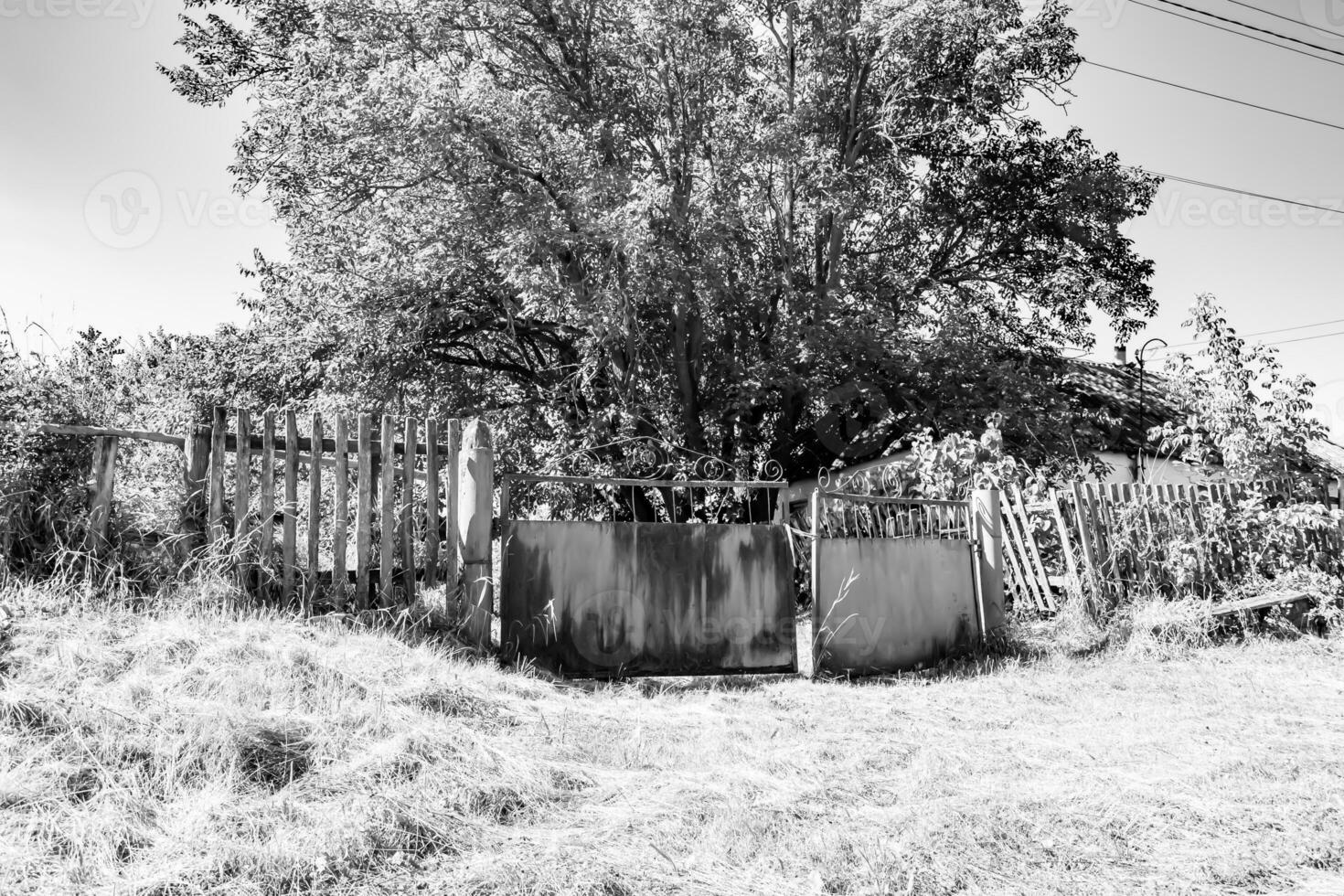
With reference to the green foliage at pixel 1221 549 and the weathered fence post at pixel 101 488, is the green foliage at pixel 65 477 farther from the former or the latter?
the green foliage at pixel 1221 549

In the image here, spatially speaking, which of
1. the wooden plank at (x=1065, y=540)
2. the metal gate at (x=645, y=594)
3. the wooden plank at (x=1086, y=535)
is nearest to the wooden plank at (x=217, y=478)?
the metal gate at (x=645, y=594)

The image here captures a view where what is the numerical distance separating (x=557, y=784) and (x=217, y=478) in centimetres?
334

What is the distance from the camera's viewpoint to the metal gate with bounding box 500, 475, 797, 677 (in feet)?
23.2

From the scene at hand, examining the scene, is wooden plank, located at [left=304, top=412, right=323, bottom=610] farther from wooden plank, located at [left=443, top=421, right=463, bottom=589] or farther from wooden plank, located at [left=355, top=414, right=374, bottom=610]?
wooden plank, located at [left=443, top=421, right=463, bottom=589]

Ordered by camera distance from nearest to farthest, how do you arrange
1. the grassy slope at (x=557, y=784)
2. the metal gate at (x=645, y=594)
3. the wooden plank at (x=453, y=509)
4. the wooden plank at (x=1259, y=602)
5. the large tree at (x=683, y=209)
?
the grassy slope at (x=557, y=784)
the wooden plank at (x=453, y=509)
the metal gate at (x=645, y=594)
the wooden plank at (x=1259, y=602)
the large tree at (x=683, y=209)

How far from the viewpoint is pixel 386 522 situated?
6.70m

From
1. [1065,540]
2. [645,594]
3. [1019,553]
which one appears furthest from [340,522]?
[1065,540]

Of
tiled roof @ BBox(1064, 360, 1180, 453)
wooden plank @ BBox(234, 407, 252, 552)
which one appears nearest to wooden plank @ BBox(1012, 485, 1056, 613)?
wooden plank @ BBox(234, 407, 252, 552)

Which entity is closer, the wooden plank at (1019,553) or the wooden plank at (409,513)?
the wooden plank at (409,513)

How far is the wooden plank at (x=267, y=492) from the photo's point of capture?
20.7ft

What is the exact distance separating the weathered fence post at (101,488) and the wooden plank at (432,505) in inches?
80.3

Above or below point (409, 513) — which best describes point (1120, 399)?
above

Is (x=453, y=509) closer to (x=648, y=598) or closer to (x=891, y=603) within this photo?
(x=648, y=598)

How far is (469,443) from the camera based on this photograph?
7160mm
